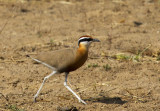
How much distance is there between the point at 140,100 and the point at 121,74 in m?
1.34

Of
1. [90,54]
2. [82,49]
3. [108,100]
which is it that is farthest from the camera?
[90,54]

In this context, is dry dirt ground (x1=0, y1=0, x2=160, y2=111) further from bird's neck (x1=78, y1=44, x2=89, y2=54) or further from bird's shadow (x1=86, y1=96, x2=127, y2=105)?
bird's neck (x1=78, y1=44, x2=89, y2=54)

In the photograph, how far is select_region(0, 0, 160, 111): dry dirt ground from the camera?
20.6 ft

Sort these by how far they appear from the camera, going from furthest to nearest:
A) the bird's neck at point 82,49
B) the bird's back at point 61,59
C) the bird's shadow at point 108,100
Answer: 1. the bird's shadow at point 108,100
2. the bird's neck at point 82,49
3. the bird's back at point 61,59

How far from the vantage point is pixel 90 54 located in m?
8.79

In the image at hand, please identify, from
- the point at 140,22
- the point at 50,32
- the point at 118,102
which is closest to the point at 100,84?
the point at 118,102

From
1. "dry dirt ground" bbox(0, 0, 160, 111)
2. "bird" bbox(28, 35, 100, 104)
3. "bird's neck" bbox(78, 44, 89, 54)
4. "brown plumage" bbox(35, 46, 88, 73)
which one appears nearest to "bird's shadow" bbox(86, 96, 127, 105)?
"dry dirt ground" bbox(0, 0, 160, 111)

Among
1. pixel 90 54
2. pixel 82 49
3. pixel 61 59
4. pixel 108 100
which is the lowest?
pixel 108 100

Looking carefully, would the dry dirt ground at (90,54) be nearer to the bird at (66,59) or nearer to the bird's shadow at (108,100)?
the bird's shadow at (108,100)

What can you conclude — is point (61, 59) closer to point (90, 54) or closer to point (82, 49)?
point (82, 49)

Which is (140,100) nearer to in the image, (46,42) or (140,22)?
(46,42)

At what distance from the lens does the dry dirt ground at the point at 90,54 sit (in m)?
6.29

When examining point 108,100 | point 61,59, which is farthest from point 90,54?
point 61,59

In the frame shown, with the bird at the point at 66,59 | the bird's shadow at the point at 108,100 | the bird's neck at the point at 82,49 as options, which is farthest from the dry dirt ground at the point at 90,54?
the bird's neck at the point at 82,49
